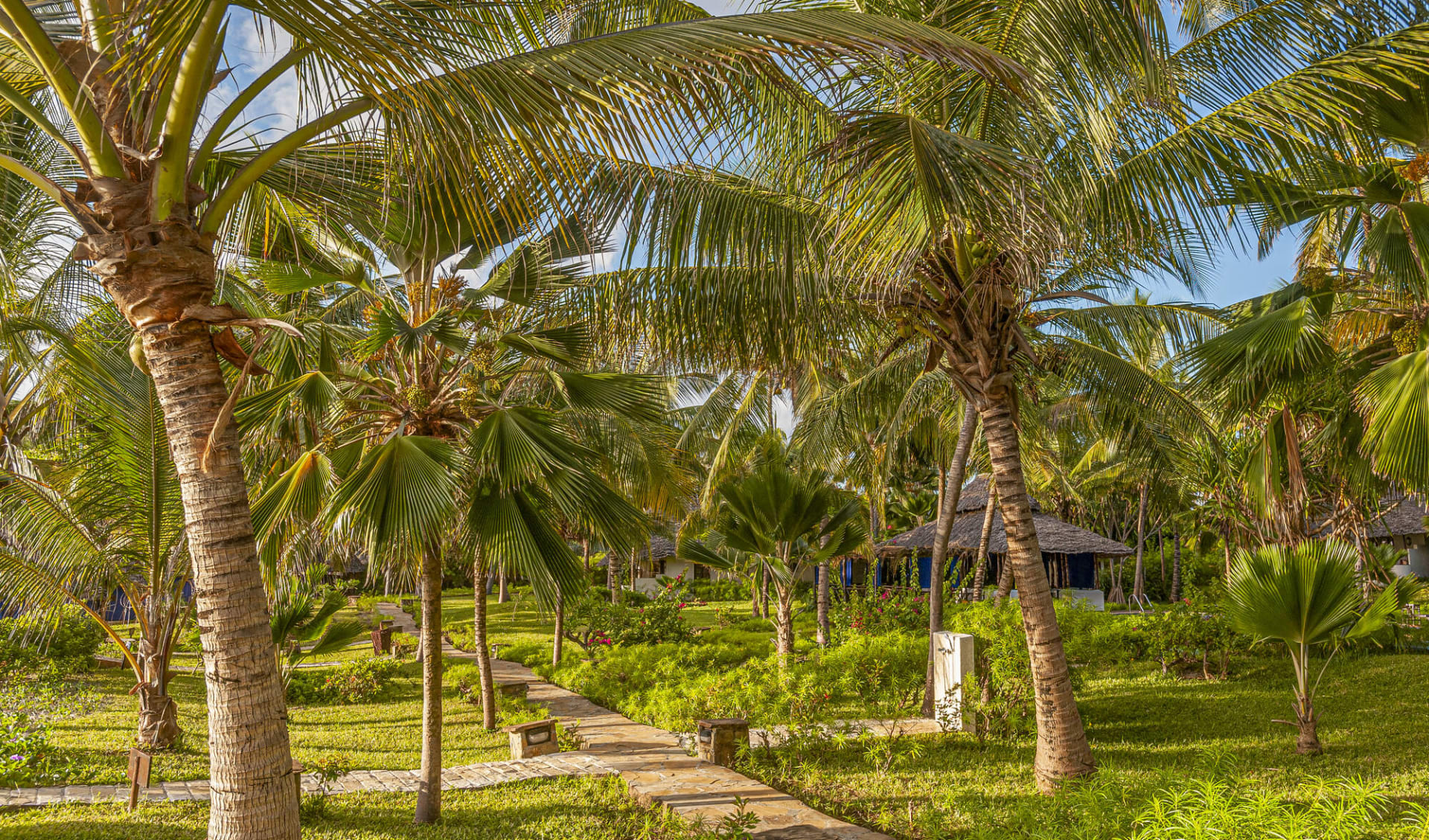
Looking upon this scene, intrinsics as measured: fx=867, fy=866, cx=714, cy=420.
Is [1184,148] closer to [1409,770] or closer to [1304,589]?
[1304,589]

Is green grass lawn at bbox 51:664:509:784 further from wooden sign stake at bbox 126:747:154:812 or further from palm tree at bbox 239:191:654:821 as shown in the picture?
palm tree at bbox 239:191:654:821

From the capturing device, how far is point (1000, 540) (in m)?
22.2

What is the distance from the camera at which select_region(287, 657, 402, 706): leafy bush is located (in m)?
13.3

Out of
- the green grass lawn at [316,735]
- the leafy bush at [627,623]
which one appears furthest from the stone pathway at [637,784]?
the leafy bush at [627,623]

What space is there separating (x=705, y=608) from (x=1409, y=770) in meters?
22.7

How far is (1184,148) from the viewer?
20.1 feet

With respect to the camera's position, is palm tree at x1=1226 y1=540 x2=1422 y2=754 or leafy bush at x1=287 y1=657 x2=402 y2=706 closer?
palm tree at x1=1226 y1=540 x2=1422 y2=754

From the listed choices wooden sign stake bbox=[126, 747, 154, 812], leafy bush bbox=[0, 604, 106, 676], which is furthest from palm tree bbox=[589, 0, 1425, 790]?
leafy bush bbox=[0, 604, 106, 676]

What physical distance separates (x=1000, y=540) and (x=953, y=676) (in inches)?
542

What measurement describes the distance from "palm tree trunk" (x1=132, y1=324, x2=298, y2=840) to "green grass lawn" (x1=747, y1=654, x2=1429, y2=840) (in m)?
3.32

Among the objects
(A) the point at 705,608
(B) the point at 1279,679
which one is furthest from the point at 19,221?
(A) the point at 705,608

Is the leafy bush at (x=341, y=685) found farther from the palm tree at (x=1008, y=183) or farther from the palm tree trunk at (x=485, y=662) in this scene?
the palm tree at (x=1008, y=183)

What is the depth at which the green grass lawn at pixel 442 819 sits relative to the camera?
6570mm

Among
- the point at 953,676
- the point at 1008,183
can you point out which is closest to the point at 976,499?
the point at 953,676
